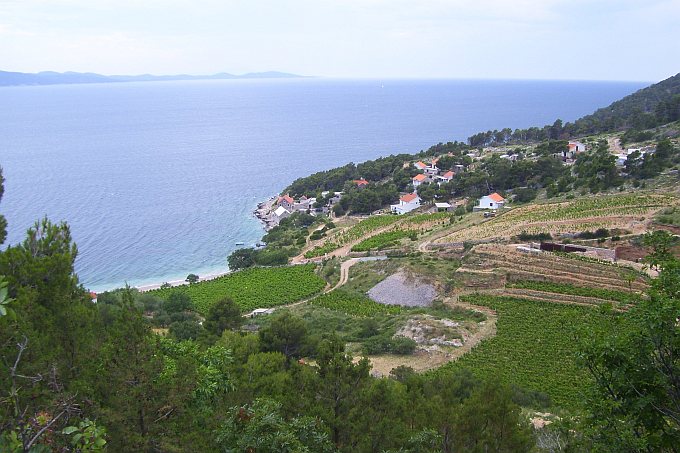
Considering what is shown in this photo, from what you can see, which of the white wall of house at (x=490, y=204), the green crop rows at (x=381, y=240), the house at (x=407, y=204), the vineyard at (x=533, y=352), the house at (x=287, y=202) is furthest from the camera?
the house at (x=287, y=202)

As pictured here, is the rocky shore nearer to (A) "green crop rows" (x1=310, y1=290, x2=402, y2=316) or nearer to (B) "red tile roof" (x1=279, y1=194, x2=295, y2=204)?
(B) "red tile roof" (x1=279, y1=194, x2=295, y2=204)

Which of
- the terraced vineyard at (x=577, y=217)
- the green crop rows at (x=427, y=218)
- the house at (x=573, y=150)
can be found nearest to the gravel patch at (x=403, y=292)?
the terraced vineyard at (x=577, y=217)

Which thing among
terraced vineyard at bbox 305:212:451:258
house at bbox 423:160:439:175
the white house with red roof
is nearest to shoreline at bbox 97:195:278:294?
the white house with red roof

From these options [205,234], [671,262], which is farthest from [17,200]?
[671,262]

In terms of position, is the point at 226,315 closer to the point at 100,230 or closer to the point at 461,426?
the point at 461,426

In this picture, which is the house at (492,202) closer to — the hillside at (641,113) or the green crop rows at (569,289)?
the green crop rows at (569,289)
